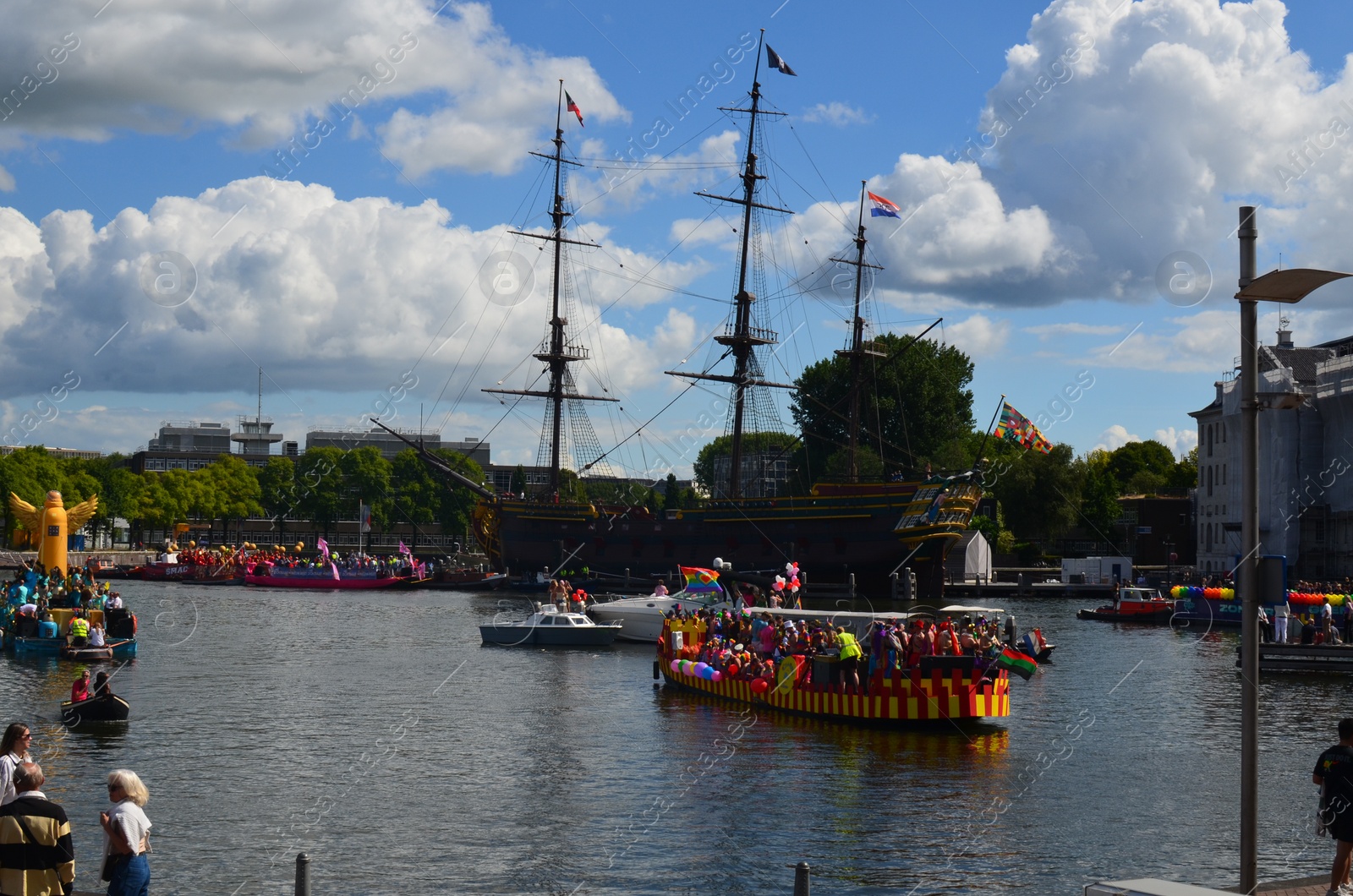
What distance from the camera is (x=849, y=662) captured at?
3288 centimetres

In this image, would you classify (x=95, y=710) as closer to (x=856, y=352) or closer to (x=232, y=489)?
(x=856, y=352)

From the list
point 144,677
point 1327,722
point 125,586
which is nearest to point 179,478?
point 125,586

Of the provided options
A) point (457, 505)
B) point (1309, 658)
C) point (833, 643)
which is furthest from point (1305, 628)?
point (457, 505)

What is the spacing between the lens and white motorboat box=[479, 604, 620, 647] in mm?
57062

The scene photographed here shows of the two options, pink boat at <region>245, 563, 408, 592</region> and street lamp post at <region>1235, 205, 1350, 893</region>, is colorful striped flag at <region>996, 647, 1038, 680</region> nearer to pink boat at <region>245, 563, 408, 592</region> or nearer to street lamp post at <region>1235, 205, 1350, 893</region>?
street lamp post at <region>1235, 205, 1350, 893</region>

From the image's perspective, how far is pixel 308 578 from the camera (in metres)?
112

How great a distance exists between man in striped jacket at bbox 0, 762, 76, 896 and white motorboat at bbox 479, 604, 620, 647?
45.7m

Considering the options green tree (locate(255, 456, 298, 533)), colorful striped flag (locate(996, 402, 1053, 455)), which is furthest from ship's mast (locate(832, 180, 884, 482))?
green tree (locate(255, 456, 298, 533))

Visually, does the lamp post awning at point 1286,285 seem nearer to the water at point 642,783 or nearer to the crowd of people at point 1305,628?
the water at point 642,783

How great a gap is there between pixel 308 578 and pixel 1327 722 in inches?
3525

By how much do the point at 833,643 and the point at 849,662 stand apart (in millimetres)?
1218

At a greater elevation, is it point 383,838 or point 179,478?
point 179,478

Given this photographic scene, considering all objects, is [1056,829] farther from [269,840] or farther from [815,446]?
[815,446]

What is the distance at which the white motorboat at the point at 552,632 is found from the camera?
5706 cm
